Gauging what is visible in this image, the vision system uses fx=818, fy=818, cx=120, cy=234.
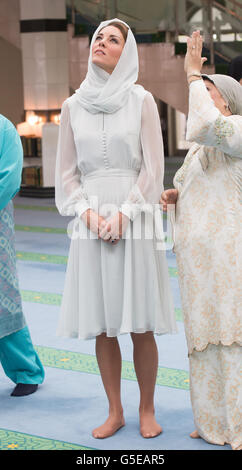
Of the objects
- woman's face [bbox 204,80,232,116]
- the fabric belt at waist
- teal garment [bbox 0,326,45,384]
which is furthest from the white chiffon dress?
teal garment [bbox 0,326,45,384]

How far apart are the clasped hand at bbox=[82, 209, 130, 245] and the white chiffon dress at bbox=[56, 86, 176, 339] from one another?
0.11 feet

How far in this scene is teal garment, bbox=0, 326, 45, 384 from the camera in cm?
418

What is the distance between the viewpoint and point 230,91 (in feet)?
10.7

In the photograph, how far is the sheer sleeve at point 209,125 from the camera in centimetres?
310

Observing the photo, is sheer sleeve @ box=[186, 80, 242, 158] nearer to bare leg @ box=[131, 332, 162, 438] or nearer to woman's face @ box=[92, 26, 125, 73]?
woman's face @ box=[92, 26, 125, 73]

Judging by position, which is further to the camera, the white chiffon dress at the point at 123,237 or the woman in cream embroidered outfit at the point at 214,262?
the white chiffon dress at the point at 123,237

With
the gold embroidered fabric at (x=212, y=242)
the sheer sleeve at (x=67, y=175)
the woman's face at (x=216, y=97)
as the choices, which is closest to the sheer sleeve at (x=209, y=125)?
the gold embroidered fabric at (x=212, y=242)

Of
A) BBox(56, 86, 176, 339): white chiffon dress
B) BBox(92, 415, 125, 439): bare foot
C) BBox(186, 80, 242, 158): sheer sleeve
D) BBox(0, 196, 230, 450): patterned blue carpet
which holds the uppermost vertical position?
BBox(186, 80, 242, 158): sheer sleeve

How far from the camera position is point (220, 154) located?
3271 mm

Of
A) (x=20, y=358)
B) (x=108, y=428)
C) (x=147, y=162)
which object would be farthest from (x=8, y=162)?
(x=108, y=428)

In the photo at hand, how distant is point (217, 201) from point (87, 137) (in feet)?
2.06

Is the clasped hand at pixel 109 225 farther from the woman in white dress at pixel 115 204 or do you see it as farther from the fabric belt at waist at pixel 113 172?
the fabric belt at waist at pixel 113 172
